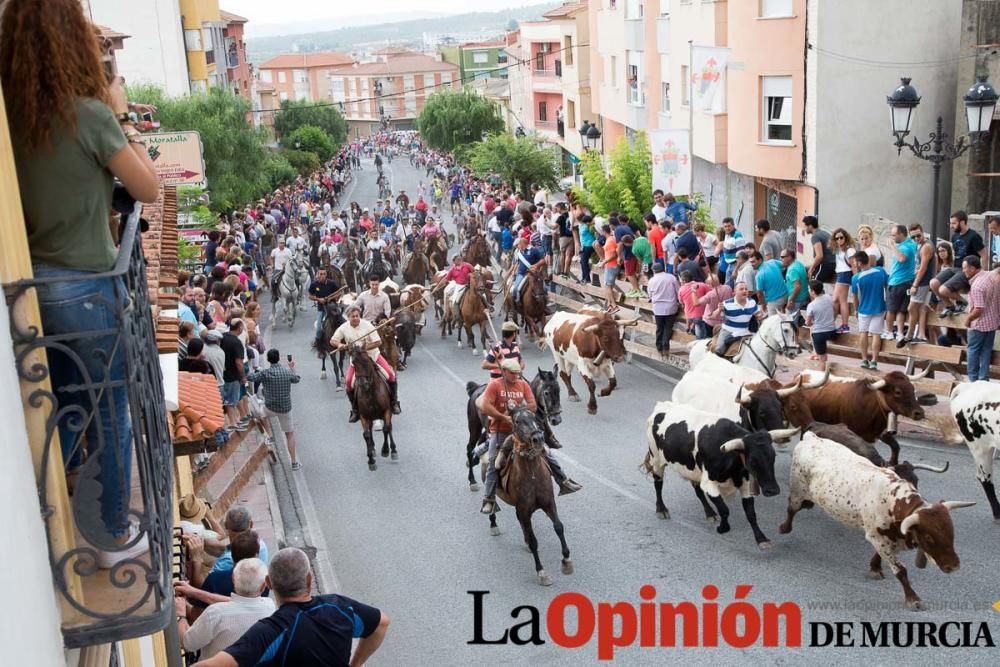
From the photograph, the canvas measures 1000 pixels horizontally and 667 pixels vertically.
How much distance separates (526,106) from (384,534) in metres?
63.2

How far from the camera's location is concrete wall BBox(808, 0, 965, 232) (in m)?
23.6

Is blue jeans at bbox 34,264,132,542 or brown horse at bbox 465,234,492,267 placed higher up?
blue jeans at bbox 34,264,132,542

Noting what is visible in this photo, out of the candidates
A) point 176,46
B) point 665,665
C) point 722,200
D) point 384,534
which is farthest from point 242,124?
point 665,665

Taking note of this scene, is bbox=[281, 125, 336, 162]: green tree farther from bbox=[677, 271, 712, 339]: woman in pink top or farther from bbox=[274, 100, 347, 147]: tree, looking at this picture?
bbox=[677, 271, 712, 339]: woman in pink top

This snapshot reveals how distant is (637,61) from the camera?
38.4 m

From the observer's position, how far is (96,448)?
408 cm

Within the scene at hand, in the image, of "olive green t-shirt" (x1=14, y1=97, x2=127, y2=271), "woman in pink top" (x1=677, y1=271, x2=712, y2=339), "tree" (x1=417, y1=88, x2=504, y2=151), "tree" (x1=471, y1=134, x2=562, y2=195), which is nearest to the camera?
"olive green t-shirt" (x1=14, y1=97, x2=127, y2=271)

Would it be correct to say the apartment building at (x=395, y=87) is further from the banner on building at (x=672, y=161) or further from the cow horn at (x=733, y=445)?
the cow horn at (x=733, y=445)

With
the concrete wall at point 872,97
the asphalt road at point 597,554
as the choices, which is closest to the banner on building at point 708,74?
the concrete wall at point 872,97

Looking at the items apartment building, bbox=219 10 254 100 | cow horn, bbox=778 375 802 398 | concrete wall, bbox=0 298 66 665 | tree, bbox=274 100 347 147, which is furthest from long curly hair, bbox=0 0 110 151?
tree, bbox=274 100 347 147

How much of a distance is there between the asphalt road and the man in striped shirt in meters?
1.82

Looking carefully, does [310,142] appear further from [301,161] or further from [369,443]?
[369,443]

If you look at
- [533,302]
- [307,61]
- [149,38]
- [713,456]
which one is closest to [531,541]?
[713,456]

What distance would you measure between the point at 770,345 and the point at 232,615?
986 centimetres
